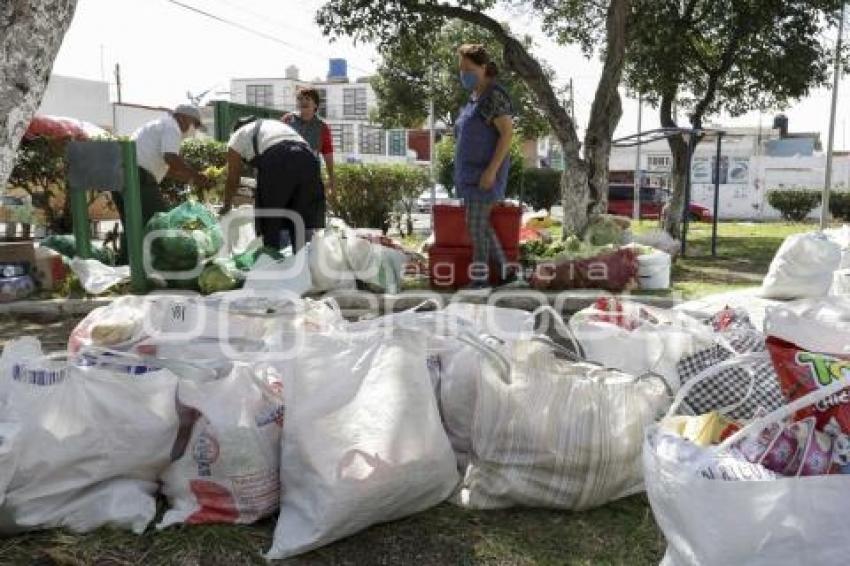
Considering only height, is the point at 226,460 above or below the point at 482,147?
below

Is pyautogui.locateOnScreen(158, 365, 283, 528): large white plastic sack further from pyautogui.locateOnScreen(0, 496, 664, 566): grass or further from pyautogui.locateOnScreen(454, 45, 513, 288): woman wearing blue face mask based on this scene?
pyautogui.locateOnScreen(454, 45, 513, 288): woman wearing blue face mask

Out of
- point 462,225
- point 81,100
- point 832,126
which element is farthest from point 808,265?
point 81,100

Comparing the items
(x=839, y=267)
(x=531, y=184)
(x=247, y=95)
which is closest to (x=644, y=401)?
(x=839, y=267)

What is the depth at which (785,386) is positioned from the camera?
1791 millimetres

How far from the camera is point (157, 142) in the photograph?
20.0 ft

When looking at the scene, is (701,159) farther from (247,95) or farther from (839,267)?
(247,95)

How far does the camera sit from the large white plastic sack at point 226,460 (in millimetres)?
2256

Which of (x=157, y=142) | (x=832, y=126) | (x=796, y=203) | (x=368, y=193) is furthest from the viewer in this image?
(x=796, y=203)

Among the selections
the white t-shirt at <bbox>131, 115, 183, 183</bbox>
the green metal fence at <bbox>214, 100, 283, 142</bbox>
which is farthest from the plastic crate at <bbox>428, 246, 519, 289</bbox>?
the green metal fence at <bbox>214, 100, 283, 142</bbox>

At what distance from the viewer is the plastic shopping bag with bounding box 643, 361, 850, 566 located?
1545 millimetres

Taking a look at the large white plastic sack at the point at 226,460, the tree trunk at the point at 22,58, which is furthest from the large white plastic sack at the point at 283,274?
the large white plastic sack at the point at 226,460

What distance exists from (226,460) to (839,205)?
30.7 metres

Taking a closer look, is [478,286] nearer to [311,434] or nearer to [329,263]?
[329,263]

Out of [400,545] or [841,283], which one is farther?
[841,283]
